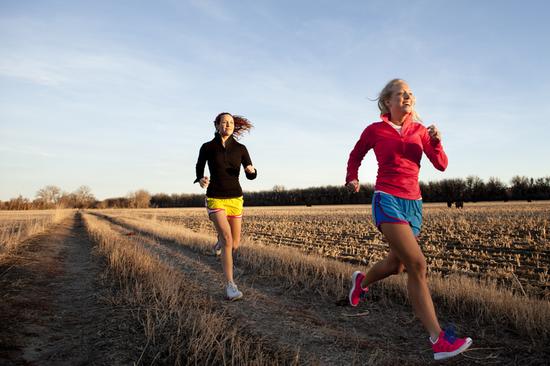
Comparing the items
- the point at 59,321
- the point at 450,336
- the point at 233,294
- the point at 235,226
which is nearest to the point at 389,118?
the point at 450,336

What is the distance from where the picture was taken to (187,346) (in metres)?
2.90

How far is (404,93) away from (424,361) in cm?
235

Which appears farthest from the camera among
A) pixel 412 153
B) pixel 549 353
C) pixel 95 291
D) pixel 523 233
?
pixel 523 233

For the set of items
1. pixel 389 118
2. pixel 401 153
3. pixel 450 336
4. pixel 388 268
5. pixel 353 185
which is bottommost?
pixel 450 336

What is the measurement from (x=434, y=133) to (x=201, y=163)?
3.19 meters

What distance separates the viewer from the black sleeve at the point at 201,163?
5.29 m

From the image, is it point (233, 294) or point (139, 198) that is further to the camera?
point (139, 198)

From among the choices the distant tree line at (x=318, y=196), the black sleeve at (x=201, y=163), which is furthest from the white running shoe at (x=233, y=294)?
the distant tree line at (x=318, y=196)

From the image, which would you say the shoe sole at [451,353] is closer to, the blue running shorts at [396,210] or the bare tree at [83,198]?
the blue running shorts at [396,210]

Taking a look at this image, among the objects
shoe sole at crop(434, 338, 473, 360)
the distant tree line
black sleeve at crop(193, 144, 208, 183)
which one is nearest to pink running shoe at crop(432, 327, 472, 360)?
shoe sole at crop(434, 338, 473, 360)

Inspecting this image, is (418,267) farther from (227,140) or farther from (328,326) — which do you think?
(227,140)

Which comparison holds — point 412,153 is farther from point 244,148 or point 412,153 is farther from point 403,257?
point 244,148

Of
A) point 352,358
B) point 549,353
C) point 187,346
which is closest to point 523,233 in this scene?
point 549,353

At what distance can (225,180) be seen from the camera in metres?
5.20
